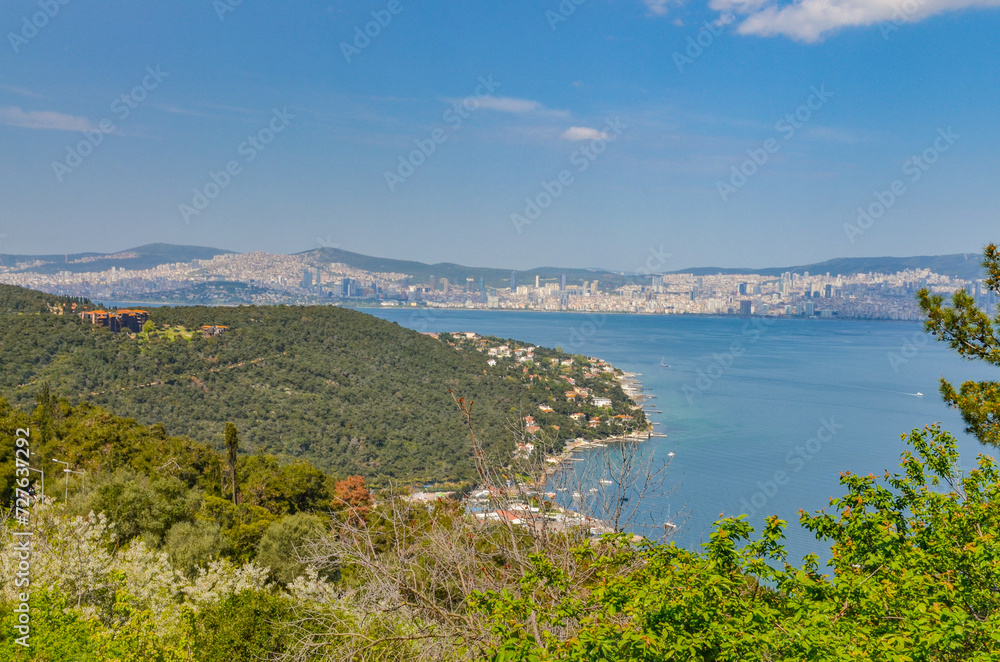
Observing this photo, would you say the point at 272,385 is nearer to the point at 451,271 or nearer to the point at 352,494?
the point at 352,494

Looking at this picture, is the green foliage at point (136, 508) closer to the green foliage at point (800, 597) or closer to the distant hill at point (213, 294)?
the green foliage at point (800, 597)

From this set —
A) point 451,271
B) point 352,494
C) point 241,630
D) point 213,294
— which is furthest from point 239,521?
point 451,271

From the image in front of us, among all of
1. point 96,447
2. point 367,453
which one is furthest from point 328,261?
point 96,447

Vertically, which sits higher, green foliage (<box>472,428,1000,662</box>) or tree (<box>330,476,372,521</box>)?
green foliage (<box>472,428,1000,662</box>)

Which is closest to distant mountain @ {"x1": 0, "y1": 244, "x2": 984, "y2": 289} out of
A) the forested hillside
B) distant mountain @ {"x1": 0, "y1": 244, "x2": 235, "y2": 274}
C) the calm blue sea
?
distant mountain @ {"x1": 0, "y1": 244, "x2": 235, "y2": 274}

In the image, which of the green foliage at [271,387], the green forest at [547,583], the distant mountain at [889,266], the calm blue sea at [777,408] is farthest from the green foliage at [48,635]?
the distant mountain at [889,266]

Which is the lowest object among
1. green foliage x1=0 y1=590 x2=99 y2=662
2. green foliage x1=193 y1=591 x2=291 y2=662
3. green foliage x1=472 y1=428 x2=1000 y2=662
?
green foliage x1=193 y1=591 x2=291 y2=662

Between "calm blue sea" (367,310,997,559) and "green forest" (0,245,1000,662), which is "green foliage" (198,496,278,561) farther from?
"calm blue sea" (367,310,997,559)
